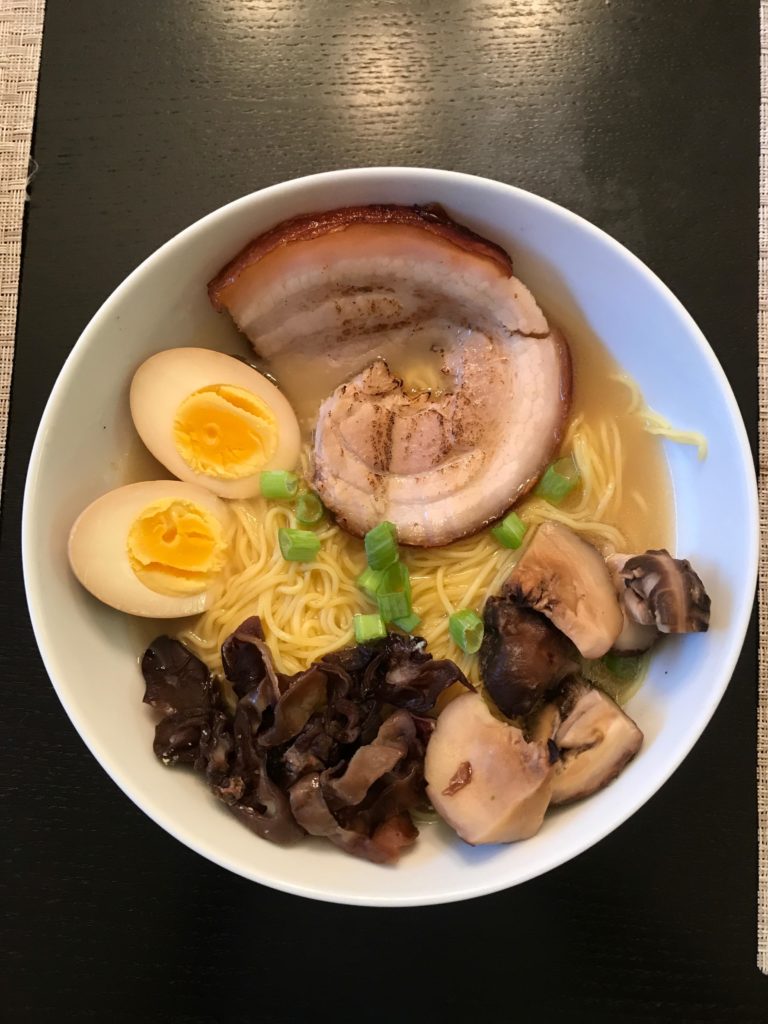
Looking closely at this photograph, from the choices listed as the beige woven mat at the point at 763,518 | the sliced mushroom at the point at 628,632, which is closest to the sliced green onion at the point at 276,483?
the sliced mushroom at the point at 628,632

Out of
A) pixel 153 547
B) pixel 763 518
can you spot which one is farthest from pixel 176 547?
pixel 763 518

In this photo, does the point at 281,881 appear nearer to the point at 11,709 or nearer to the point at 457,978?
the point at 457,978

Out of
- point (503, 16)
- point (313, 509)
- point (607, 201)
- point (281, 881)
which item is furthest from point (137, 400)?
point (503, 16)

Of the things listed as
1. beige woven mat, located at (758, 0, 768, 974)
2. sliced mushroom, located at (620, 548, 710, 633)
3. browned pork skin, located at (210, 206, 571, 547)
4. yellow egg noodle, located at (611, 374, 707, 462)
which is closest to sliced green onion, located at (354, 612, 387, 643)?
browned pork skin, located at (210, 206, 571, 547)

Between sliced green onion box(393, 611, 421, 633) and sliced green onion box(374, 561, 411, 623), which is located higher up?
sliced green onion box(374, 561, 411, 623)

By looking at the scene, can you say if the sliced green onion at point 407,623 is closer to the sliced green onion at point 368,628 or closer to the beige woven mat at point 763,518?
the sliced green onion at point 368,628

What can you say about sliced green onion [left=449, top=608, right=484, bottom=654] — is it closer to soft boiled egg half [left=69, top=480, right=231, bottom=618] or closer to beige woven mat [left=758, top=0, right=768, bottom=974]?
soft boiled egg half [left=69, top=480, right=231, bottom=618]

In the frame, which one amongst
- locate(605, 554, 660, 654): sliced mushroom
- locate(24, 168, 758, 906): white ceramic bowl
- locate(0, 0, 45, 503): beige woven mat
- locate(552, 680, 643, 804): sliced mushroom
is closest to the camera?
locate(24, 168, 758, 906): white ceramic bowl
